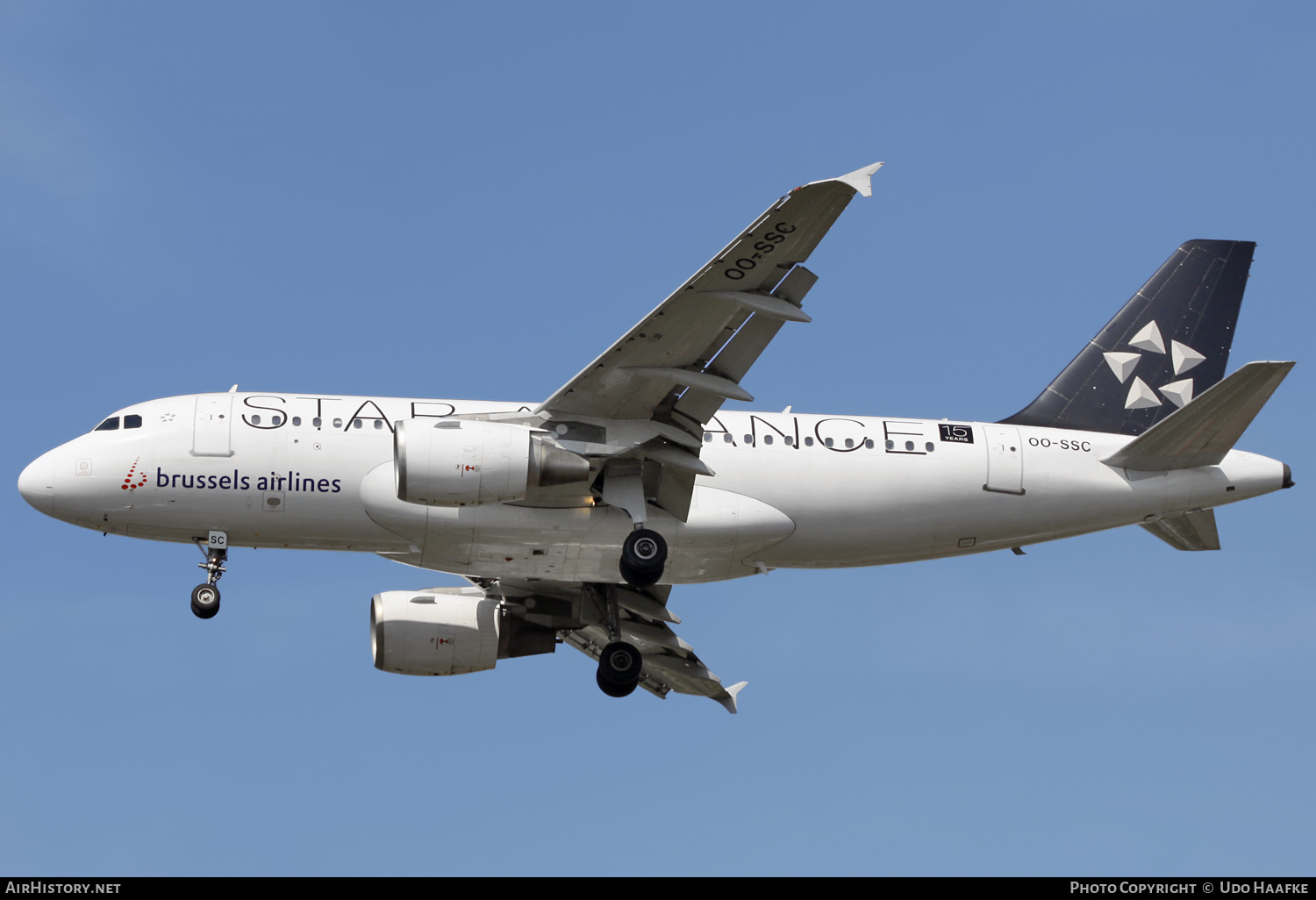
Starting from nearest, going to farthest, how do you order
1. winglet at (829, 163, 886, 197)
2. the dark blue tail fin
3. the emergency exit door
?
1. winglet at (829, 163, 886, 197)
2. the emergency exit door
3. the dark blue tail fin

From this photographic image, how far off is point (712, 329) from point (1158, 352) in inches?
543

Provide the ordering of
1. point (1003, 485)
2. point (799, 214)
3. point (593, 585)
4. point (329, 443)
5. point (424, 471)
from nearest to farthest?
1. point (799, 214)
2. point (424, 471)
3. point (329, 443)
4. point (1003, 485)
5. point (593, 585)

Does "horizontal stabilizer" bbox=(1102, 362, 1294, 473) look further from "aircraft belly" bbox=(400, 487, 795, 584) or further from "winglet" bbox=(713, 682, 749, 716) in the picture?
"winglet" bbox=(713, 682, 749, 716)

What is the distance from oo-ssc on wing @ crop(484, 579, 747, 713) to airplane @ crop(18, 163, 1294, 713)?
226 mm

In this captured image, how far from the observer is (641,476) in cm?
3175

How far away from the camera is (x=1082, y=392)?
120 feet

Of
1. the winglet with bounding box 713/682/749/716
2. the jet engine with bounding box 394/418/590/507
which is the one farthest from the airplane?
the winglet with bounding box 713/682/749/716

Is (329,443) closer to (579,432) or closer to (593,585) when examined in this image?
(579,432)

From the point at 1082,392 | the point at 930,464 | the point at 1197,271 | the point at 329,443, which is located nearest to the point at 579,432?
the point at 329,443

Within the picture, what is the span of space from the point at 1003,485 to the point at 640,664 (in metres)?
8.63

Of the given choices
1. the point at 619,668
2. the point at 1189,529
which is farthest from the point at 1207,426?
the point at 619,668

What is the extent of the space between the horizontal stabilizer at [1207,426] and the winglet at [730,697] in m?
10.8

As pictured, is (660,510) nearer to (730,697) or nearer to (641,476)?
(641,476)

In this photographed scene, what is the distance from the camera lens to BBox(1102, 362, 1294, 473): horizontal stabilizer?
31672 millimetres
